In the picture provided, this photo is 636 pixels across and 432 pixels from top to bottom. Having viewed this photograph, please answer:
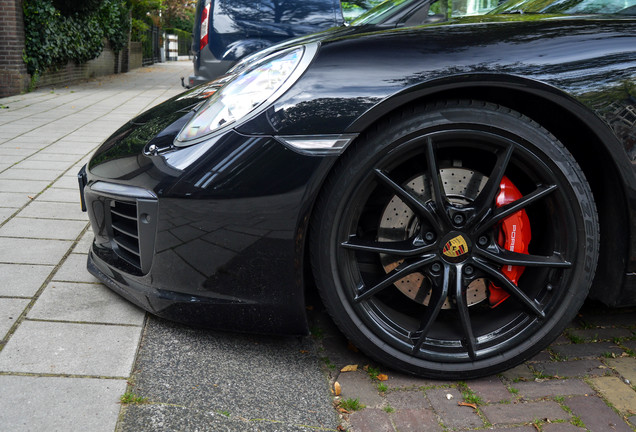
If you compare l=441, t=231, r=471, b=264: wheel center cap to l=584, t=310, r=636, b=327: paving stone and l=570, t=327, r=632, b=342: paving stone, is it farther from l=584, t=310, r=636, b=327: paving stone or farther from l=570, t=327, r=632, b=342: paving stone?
l=584, t=310, r=636, b=327: paving stone

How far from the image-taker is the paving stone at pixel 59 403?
1822 mm

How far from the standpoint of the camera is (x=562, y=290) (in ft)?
7.21

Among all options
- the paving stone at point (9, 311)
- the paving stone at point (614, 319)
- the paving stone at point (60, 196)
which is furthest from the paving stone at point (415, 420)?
the paving stone at point (60, 196)

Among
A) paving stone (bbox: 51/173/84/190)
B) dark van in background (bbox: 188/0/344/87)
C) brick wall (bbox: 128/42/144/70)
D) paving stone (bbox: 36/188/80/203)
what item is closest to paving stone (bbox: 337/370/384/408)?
paving stone (bbox: 36/188/80/203)

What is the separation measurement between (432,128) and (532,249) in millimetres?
653

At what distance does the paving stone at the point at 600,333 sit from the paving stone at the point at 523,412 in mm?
611

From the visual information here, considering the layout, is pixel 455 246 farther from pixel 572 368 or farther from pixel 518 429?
pixel 572 368

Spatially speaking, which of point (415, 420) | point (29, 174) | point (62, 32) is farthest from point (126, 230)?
point (62, 32)

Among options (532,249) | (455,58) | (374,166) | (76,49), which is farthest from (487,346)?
(76,49)

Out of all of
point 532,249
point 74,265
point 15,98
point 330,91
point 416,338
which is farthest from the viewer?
point 15,98

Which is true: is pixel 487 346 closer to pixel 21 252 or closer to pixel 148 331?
pixel 148 331

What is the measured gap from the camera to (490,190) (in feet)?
7.00

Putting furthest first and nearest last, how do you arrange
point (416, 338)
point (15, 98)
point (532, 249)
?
point (15, 98) < point (532, 249) < point (416, 338)

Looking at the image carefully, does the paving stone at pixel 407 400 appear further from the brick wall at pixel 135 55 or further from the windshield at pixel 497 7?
the brick wall at pixel 135 55
